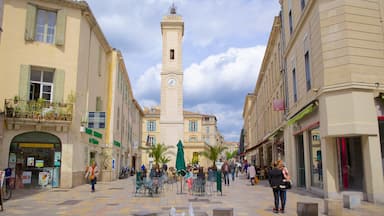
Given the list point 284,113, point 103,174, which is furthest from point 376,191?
point 103,174

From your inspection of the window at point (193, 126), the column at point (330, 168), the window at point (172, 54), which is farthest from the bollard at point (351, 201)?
the window at point (193, 126)

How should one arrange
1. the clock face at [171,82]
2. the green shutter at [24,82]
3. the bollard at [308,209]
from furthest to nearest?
the clock face at [171,82]
the green shutter at [24,82]
the bollard at [308,209]

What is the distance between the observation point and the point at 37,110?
17406mm

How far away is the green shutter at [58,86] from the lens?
1848cm

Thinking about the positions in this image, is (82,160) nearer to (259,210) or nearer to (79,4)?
(79,4)

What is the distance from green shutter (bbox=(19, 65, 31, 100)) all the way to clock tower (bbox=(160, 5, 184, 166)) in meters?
24.8

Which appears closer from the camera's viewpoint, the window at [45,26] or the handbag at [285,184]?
the handbag at [285,184]

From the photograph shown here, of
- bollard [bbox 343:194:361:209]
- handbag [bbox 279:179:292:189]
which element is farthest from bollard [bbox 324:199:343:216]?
bollard [bbox 343:194:361:209]

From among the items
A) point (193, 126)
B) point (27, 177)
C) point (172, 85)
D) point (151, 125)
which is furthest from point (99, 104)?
point (193, 126)

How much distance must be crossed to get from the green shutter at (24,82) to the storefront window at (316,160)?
1494 cm

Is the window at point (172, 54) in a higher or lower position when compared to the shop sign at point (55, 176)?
higher

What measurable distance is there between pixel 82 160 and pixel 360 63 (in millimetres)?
16382

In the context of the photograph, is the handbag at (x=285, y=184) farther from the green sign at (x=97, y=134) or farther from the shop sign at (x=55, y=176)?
the green sign at (x=97, y=134)

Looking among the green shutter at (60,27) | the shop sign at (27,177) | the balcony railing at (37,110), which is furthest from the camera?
the green shutter at (60,27)
